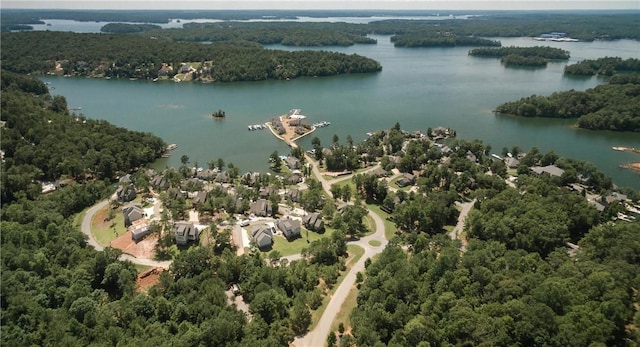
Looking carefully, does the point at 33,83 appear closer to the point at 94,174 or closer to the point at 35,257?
the point at 94,174

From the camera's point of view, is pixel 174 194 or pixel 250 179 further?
pixel 250 179

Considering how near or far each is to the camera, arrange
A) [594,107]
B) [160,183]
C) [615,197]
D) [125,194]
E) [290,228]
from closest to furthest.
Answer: [290,228] < [615,197] < [125,194] < [160,183] < [594,107]

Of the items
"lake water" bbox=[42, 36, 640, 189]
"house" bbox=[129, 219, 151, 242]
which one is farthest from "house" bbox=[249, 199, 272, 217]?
"lake water" bbox=[42, 36, 640, 189]

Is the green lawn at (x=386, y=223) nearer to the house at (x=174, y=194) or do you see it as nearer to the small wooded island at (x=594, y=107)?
the house at (x=174, y=194)

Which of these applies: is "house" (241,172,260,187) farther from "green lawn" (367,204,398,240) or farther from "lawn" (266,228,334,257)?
"green lawn" (367,204,398,240)

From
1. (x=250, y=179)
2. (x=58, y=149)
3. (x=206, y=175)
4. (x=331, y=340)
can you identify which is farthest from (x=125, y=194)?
(x=331, y=340)

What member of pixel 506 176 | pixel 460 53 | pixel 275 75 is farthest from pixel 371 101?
pixel 460 53

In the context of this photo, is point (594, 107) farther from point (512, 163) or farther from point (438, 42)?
point (438, 42)
